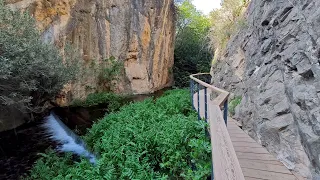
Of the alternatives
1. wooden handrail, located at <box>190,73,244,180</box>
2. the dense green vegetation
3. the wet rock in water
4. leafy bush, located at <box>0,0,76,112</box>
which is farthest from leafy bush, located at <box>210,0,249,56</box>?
the dense green vegetation

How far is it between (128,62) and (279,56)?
15.5 m

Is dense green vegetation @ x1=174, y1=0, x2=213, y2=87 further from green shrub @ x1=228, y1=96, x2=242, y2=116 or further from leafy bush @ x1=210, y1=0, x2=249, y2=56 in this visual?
green shrub @ x1=228, y1=96, x2=242, y2=116

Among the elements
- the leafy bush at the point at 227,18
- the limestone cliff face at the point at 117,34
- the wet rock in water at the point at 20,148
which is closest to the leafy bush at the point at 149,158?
the wet rock in water at the point at 20,148

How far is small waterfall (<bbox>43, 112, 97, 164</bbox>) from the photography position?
7092 millimetres

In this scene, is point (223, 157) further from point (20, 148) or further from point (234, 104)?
point (20, 148)

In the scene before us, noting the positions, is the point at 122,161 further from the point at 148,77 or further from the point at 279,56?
the point at 148,77

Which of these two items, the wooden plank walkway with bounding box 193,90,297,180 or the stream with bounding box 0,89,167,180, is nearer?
the wooden plank walkway with bounding box 193,90,297,180

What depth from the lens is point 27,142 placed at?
27.2 feet

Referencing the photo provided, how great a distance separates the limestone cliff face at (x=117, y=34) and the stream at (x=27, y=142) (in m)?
3.01

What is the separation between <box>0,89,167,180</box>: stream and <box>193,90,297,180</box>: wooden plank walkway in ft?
16.5

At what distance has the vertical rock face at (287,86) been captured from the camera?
3197mm

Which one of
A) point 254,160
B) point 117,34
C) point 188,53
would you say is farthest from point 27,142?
point 188,53

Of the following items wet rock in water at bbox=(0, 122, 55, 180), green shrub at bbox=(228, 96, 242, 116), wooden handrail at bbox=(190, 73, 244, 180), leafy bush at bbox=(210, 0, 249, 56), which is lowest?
wet rock in water at bbox=(0, 122, 55, 180)

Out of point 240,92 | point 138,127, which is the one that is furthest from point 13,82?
point 240,92
